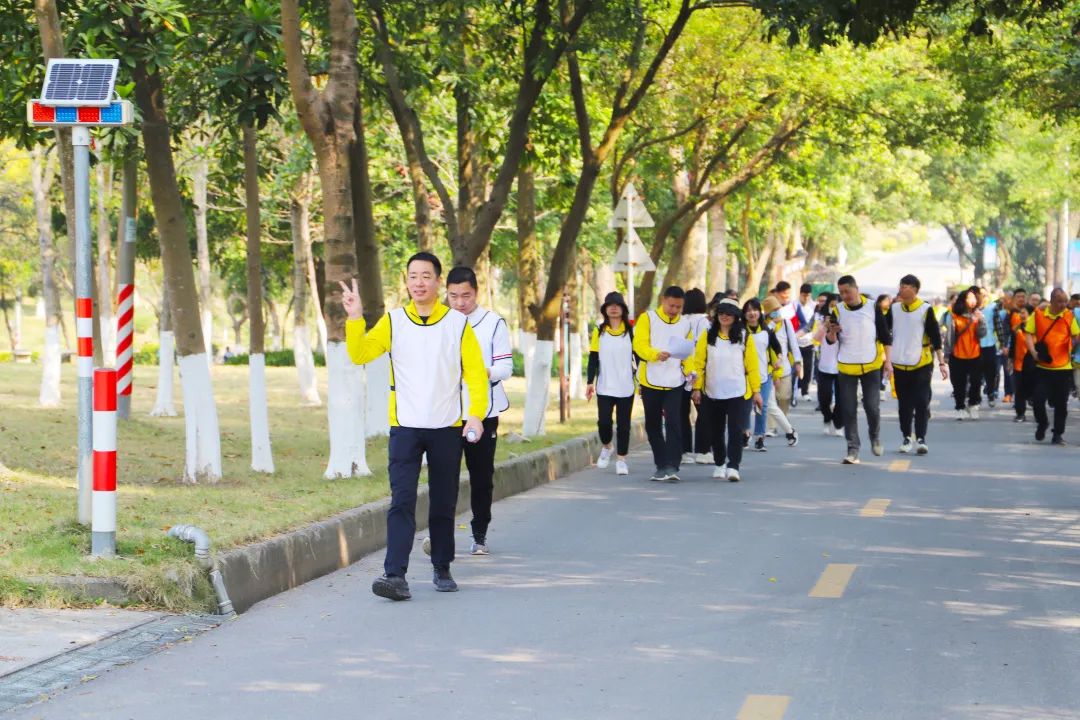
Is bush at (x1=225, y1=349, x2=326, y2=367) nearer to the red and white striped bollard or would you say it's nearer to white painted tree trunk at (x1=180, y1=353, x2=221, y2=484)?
white painted tree trunk at (x1=180, y1=353, x2=221, y2=484)

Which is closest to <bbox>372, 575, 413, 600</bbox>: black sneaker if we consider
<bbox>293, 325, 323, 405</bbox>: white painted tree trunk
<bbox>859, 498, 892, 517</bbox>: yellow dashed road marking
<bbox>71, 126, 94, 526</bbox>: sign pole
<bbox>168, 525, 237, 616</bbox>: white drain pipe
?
<bbox>168, 525, 237, 616</bbox>: white drain pipe

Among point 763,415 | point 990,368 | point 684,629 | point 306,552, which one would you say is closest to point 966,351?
point 990,368

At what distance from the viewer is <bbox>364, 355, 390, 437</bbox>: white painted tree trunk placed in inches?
683

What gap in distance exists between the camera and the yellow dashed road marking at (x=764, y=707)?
20.8ft

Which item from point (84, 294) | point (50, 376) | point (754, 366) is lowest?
point (50, 376)

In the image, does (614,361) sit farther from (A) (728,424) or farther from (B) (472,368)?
(B) (472,368)

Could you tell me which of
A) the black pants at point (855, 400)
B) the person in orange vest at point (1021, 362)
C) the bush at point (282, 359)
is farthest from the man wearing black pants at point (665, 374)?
the bush at point (282, 359)

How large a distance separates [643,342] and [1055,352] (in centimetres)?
639

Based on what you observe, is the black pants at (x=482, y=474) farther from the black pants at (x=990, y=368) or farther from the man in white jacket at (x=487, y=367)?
the black pants at (x=990, y=368)

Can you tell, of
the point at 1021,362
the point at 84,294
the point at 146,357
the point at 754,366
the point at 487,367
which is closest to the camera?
the point at 84,294

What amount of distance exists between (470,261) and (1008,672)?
11.6m

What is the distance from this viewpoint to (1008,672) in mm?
7098

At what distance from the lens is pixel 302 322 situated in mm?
28469

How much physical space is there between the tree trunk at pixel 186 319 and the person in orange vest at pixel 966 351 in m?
12.8
